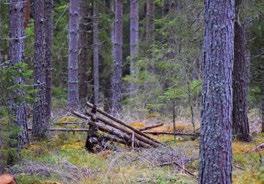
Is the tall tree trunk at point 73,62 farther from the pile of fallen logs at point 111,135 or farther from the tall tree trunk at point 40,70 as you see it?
the pile of fallen logs at point 111,135

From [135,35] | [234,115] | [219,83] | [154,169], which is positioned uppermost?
[135,35]

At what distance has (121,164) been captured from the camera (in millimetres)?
10516

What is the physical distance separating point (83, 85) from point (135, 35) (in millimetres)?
5826

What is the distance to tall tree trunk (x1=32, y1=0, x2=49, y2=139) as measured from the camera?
42.4ft

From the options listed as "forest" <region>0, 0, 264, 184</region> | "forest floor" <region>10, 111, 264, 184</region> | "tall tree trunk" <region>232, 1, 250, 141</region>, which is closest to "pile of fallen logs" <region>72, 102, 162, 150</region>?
"forest" <region>0, 0, 264, 184</region>

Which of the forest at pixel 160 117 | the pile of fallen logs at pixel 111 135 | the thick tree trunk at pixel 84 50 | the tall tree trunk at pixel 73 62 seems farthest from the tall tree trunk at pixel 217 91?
the thick tree trunk at pixel 84 50

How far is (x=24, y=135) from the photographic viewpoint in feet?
40.4

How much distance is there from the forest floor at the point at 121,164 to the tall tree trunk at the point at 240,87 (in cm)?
38

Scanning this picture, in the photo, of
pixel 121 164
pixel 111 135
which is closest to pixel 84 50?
pixel 111 135

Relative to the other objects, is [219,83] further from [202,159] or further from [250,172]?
[250,172]

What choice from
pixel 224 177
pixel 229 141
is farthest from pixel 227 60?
pixel 224 177

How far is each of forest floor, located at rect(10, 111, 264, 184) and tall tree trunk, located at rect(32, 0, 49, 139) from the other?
457 millimetres

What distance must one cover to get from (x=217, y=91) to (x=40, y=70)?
6.47 metres

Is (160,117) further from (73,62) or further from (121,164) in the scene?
(121,164)
